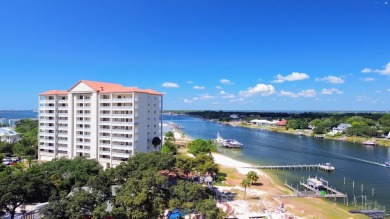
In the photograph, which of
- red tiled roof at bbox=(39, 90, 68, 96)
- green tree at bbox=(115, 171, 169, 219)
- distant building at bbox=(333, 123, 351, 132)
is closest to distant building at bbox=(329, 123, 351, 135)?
distant building at bbox=(333, 123, 351, 132)

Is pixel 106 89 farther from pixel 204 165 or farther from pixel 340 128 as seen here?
pixel 340 128

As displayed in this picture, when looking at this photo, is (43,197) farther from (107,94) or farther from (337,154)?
(337,154)

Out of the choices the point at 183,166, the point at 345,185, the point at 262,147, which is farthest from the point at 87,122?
the point at 262,147

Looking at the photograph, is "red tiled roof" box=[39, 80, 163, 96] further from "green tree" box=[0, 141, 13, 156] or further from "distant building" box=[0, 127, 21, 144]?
"distant building" box=[0, 127, 21, 144]

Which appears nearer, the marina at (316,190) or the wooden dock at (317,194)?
the wooden dock at (317,194)

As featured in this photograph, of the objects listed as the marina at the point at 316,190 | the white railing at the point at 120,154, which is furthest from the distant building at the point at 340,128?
the white railing at the point at 120,154

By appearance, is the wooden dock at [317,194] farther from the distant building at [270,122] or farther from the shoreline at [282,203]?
the distant building at [270,122]

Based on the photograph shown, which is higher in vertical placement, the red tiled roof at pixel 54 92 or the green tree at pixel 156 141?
the red tiled roof at pixel 54 92

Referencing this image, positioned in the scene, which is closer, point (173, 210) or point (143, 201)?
point (143, 201)

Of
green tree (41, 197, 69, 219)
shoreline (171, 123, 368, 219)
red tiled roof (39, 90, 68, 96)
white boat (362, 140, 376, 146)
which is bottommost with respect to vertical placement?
shoreline (171, 123, 368, 219)
